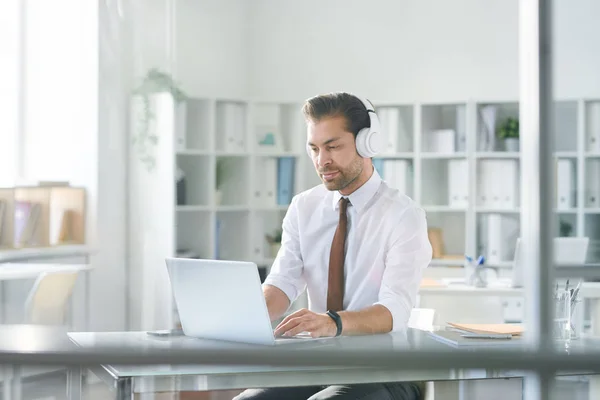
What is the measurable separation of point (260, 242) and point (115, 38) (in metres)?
1.64

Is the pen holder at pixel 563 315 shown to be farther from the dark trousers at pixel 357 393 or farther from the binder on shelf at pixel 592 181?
the binder on shelf at pixel 592 181

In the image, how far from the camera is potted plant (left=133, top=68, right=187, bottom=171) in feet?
17.8

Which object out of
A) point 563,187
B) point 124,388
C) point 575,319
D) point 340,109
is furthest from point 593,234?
point 124,388

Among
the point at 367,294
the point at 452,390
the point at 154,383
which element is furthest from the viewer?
the point at 367,294

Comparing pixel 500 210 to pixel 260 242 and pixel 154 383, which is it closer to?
pixel 260 242

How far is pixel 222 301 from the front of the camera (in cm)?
177

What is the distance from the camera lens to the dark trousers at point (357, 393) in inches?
74.4

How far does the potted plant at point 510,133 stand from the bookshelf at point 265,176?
34 mm

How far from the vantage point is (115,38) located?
18.0 feet

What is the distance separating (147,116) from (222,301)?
3.81 meters

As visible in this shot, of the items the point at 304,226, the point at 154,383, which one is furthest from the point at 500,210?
the point at 154,383

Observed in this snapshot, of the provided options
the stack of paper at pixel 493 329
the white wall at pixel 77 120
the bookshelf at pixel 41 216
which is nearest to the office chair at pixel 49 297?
the bookshelf at pixel 41 216

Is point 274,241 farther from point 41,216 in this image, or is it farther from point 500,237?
point 41,216

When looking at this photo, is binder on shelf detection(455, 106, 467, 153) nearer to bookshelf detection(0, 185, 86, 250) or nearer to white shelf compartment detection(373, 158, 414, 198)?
white shelf compartment detection(373, 158, 414, 198)
